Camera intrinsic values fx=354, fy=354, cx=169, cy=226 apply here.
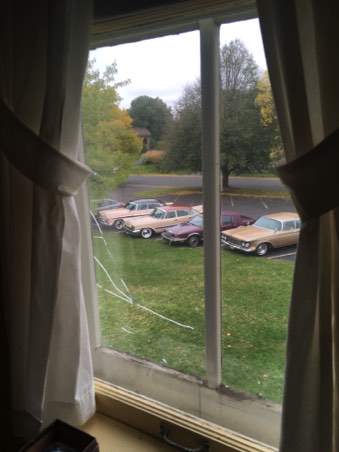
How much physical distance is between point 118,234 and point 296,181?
0.72 meters

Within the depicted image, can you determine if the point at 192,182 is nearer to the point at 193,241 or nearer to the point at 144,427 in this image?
the point at 193,241

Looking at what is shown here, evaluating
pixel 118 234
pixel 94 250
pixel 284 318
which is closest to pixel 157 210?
pixel 118 234

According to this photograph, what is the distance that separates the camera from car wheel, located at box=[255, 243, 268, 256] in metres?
0.96

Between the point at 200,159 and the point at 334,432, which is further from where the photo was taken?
the point at 200,159

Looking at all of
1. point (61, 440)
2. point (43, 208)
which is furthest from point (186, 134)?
point (61, 440)

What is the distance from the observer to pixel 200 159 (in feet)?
3.22

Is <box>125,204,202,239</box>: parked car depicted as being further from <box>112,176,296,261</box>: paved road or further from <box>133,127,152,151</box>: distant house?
<box>133,127,152,151</box>: distant house

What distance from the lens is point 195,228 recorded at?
1036 millimetres

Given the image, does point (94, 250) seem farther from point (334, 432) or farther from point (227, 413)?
point (334, 432)

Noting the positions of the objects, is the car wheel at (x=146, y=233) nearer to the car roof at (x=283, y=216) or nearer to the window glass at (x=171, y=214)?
the window glass at (x=171, y=214)

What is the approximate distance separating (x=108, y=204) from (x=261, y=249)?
53 centimetres

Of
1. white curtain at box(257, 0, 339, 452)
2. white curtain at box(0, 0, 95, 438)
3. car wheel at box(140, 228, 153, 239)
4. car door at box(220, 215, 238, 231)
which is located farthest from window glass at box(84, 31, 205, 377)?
white curtain at box(257, 0, 339, 452)

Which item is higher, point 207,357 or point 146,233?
point 146,233

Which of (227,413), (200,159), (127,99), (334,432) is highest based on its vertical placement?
(127,99)
